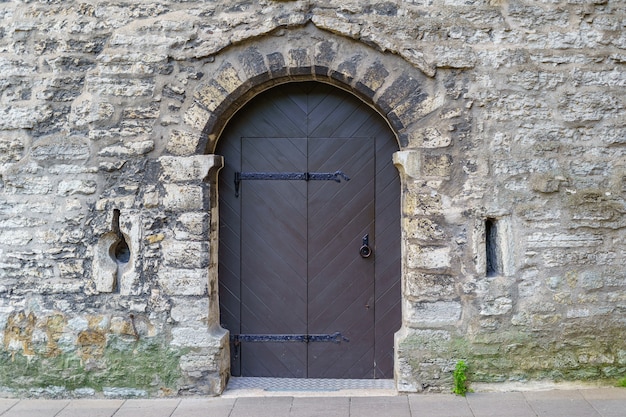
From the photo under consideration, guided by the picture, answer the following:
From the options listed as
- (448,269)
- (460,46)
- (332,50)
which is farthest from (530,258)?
(332,50)

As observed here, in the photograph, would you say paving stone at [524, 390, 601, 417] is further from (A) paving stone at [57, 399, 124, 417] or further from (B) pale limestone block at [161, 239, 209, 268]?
(A) paving stone at [57, 399, 124, 417]

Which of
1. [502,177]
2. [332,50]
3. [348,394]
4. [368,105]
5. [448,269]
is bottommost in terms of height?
[348,394]

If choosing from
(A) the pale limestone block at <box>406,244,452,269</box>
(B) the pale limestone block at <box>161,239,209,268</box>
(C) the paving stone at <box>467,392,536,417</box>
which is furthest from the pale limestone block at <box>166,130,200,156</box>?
(C) the paving stone at <box>467,392,536,417</box>

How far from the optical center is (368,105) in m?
4.10

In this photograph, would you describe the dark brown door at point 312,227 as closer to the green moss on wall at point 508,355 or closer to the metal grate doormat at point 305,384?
the metal grate doormat at point 305,384

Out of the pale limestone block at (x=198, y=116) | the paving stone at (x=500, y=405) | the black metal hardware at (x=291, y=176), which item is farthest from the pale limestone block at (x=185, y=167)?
the paving stone at (x=500, y=405)

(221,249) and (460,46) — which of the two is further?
(221,249)

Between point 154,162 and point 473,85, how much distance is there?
2.33 meters

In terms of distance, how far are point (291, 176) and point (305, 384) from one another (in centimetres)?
158

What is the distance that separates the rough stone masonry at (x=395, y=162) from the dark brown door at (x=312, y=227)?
229mm

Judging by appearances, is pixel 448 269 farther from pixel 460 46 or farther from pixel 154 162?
pixel 154 162

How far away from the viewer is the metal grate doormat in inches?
158

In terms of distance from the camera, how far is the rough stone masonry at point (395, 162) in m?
3.80

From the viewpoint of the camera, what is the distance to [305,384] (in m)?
4.11
